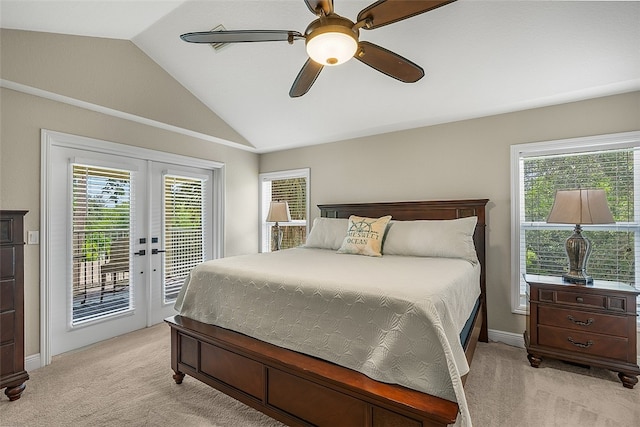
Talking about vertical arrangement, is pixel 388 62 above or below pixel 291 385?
above

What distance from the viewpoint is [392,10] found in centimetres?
158

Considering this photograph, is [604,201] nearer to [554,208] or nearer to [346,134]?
[554,208]

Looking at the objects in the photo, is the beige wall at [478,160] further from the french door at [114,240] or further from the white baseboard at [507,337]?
the french door at [114,240]

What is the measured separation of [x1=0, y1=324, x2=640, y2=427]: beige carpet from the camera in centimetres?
196

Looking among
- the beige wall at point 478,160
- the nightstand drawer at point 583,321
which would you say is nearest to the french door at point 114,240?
the beige wall at point 478,160

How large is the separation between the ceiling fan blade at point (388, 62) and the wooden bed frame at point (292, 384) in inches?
70.5

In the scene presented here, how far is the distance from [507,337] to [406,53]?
291cm

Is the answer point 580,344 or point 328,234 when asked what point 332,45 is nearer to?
point 328,234

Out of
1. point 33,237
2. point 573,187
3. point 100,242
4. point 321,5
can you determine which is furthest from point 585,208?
point 33,237

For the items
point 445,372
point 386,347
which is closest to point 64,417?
point 386,347

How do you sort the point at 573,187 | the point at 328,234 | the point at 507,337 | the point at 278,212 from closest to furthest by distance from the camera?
the point at 573,187, the point at 507,337, the point at 328,234, the point at 278,212

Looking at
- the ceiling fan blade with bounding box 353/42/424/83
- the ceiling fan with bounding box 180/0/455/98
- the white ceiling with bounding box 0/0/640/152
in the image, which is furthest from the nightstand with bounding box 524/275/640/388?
the ceiling fan with bounding box 180/0/455/98

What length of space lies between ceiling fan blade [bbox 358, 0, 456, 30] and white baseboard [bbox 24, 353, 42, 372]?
142 inches

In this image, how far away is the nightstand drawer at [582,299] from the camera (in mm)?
2404
